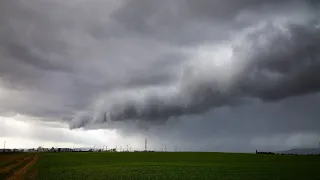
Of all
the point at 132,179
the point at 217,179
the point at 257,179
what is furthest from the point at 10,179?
the point at 257,179

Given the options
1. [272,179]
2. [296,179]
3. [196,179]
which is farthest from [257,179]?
[196,179]

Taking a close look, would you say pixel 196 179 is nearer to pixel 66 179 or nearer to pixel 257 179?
pixel 257 179

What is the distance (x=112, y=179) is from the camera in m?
64.8

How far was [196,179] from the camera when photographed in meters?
65.9

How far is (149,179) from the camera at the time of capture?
6469cm

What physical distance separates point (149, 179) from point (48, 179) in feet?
63.2

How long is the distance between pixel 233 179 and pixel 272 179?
24.6ft

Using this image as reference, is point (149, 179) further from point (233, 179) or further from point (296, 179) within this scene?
point (296, 179)

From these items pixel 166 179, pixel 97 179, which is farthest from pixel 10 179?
pixel 166 179

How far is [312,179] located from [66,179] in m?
46.7

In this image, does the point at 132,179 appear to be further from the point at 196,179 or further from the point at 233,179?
the point at 233,179

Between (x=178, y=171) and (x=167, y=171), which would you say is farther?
(x=178, y=171)

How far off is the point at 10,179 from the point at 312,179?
5720 cm

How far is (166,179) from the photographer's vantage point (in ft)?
212
